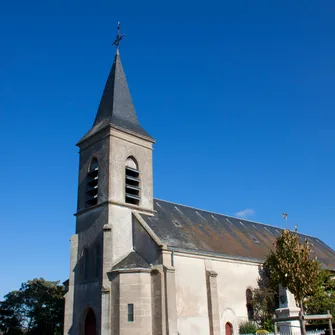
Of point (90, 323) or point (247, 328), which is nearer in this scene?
point (90, 323)

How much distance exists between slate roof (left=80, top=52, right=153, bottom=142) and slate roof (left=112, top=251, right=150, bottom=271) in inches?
297

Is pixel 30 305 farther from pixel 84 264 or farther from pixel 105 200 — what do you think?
pixel 105 200

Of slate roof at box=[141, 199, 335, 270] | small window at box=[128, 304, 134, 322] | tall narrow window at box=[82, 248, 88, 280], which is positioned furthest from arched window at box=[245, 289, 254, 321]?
tall narrow window at box=[82, 248, 88, 280]

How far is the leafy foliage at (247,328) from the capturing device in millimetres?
21531

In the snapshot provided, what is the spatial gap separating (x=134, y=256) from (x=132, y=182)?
4781 mm

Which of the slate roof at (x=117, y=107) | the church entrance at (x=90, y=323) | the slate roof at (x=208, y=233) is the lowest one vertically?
the church entrance at (x=90, y=323)

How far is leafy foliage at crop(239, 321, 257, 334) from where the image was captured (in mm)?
21531

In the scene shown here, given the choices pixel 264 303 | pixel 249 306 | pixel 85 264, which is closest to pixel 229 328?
pixel 249 306

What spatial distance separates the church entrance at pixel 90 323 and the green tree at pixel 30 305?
35.6ft

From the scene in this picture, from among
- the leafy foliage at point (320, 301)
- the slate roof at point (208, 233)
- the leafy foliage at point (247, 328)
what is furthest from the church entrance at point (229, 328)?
the leafy foliage at point (320, 301)

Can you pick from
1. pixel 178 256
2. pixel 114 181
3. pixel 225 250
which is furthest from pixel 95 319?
pixel 225 250

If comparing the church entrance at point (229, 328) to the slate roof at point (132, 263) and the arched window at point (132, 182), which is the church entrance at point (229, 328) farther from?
the arched window at point (132, 182)

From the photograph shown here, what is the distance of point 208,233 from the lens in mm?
25500

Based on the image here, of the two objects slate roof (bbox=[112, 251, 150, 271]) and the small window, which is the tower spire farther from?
the small window
